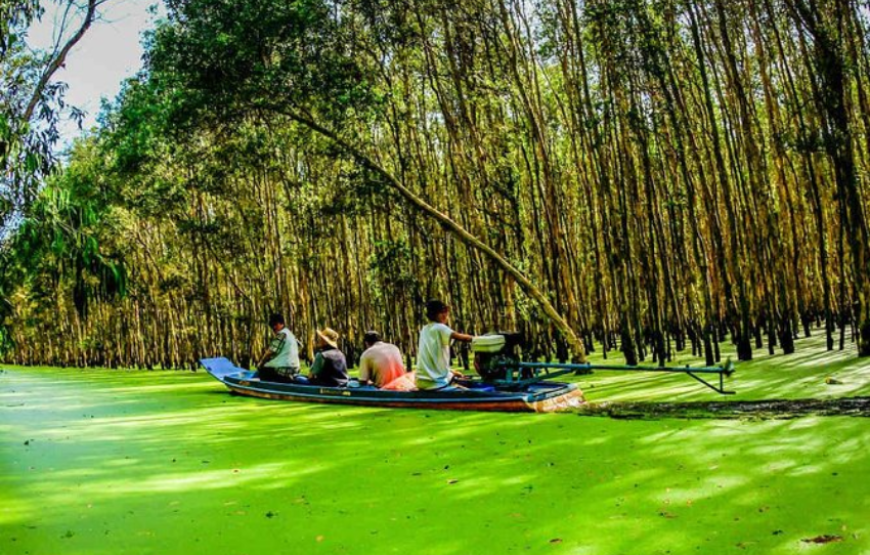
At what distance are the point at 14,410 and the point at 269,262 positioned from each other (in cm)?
798

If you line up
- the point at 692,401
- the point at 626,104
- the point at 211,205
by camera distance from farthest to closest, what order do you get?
1. the point at 211,205
2. the point at 626,104
3. the point at 692,401

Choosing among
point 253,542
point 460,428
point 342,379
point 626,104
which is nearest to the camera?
point 253,542

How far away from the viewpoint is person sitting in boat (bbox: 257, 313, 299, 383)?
394 inches

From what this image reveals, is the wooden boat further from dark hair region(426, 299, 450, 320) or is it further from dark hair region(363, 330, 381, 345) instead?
dark hair region(426, 299, 450, 320)

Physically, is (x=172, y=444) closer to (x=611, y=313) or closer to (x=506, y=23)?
(x=506, y=23)

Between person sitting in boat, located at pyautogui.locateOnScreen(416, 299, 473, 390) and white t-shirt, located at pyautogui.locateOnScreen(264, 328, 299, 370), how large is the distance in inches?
120

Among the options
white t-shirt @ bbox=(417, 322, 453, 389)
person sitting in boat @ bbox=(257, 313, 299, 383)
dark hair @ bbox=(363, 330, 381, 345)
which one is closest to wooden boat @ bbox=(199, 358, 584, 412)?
white t-shirt @ bbox=(417, 322, 453, 389)

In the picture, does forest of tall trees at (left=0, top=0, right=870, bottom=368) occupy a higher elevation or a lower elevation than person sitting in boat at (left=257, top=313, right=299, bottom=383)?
higher

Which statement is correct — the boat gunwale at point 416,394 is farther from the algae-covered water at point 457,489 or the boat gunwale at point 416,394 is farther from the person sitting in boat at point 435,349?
the algae-covered water at point 457,489

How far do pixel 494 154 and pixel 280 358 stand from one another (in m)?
4.87

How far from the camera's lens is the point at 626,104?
1166 cm

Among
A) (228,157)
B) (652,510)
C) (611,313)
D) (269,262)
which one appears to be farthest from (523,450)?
(611,313)

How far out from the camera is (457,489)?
13.3 ft

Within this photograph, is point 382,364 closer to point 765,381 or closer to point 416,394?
point 416,394
